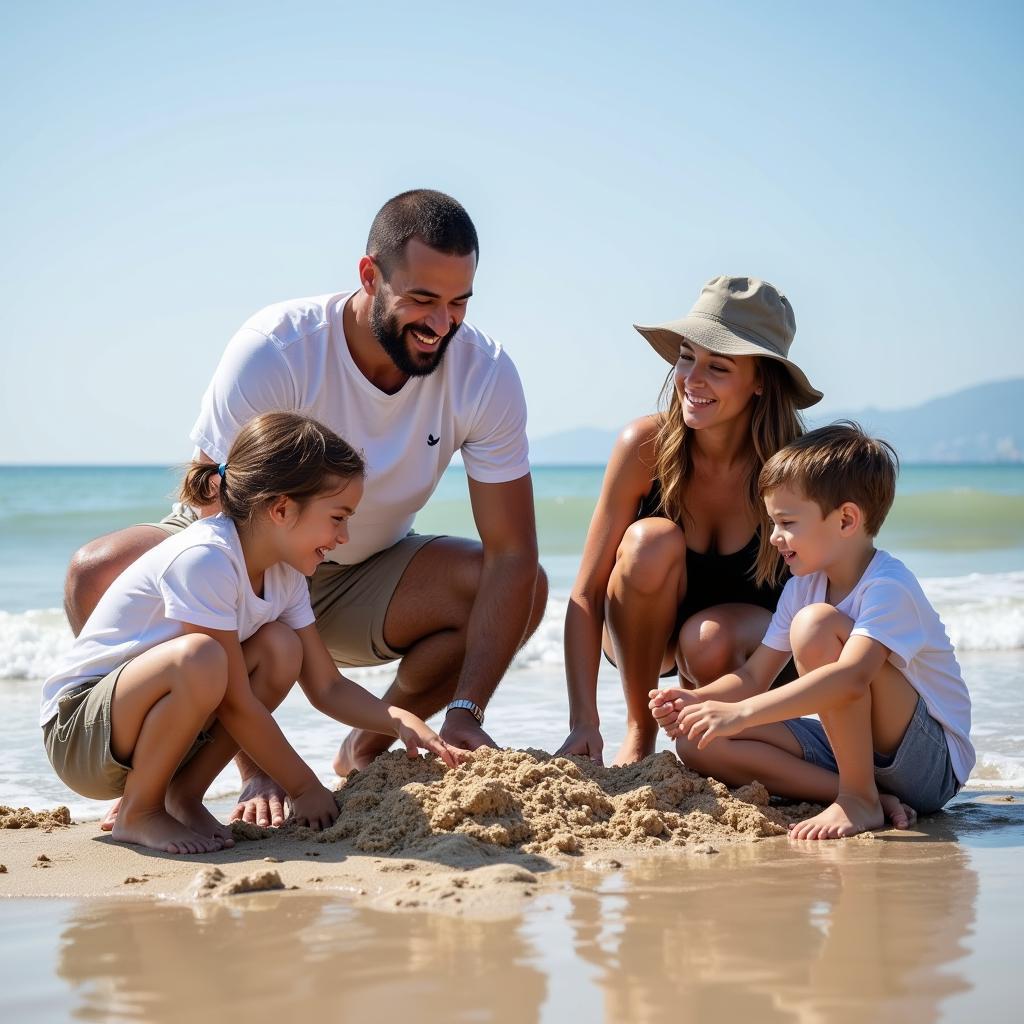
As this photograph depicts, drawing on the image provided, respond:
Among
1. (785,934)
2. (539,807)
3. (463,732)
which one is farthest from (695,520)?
(785,934)

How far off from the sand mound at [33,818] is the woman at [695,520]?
5.02 feet

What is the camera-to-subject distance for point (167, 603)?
3166 millimetres

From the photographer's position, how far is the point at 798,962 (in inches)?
85.2

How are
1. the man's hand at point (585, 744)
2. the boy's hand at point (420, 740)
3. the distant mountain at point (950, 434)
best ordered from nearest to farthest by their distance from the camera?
1. the boy's hand at point (420, 740)
2. the man's hand at point (585, 744)
3. the distant mountain at point (950, 434)

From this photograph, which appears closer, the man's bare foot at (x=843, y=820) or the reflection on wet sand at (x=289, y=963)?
the reflection on wet sand at (x=289, y=963)

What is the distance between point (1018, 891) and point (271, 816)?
1.94 meters

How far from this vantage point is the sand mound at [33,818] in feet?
11.7

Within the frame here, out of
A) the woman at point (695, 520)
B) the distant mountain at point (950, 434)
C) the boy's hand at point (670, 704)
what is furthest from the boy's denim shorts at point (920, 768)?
the distant mountain at point (950, 434)

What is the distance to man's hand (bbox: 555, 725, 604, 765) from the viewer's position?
12.5 ft

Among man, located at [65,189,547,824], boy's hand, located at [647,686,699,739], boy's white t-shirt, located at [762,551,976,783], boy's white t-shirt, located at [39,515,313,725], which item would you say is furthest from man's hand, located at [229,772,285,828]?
boy's white t-shirt, located at [762,551,976,783]

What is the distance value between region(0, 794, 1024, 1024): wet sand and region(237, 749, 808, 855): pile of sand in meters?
0.09

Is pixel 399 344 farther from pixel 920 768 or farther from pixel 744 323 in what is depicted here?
pixel 920 768

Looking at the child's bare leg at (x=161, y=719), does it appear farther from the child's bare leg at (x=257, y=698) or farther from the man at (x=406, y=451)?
the man at (x=406, y=451)

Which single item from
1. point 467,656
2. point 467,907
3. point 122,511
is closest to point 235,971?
point 467,907
